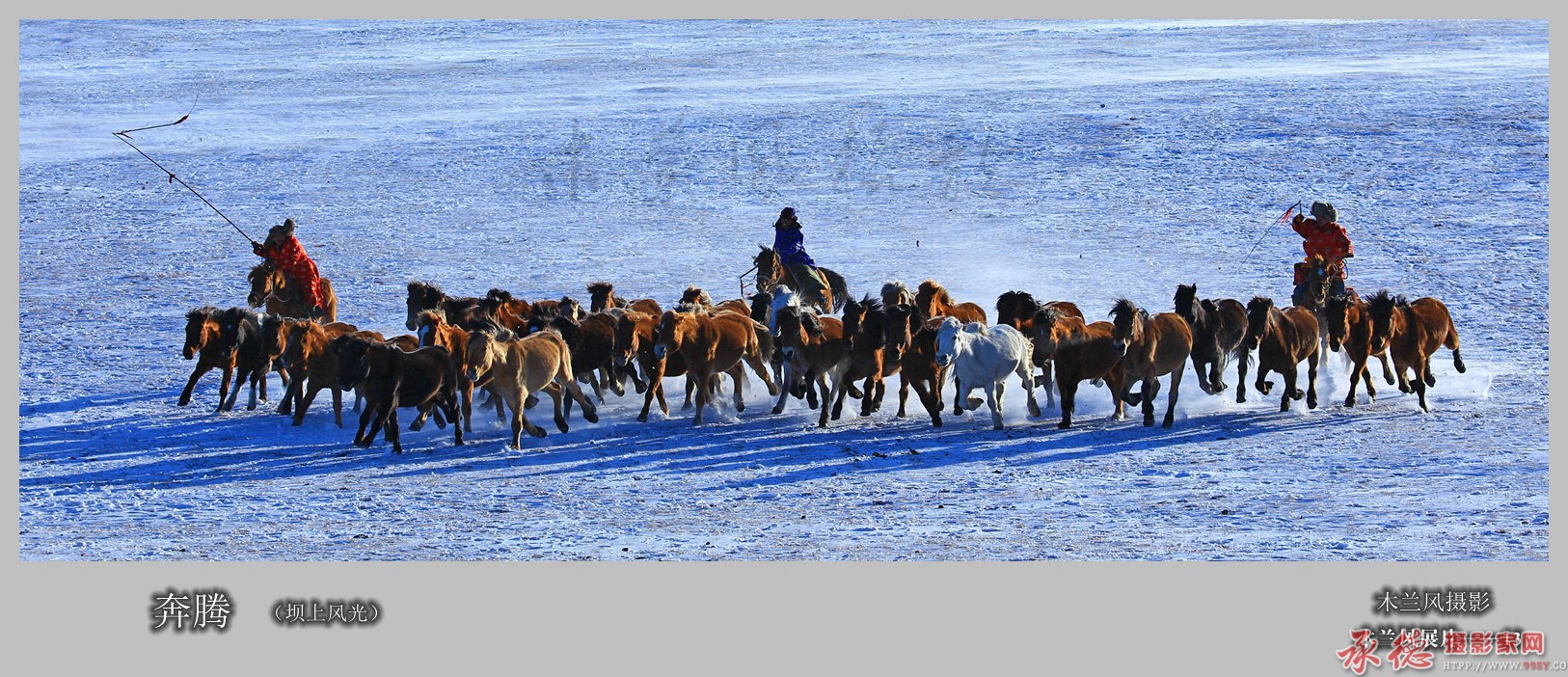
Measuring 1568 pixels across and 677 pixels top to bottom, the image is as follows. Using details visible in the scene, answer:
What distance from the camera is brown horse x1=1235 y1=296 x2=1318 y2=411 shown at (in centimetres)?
1401

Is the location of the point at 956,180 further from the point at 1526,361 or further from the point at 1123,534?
the point at 1123,534

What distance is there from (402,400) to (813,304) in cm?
542

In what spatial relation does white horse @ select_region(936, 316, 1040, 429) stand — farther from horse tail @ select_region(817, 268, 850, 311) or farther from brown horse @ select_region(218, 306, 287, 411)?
brown horse @ select_region(218, 306, 287, 411)

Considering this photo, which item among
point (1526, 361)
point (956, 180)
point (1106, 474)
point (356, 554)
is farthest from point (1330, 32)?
point (356, 554)

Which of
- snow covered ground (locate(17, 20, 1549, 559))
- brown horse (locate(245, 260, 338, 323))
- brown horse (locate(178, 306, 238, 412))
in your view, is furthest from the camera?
brown horse (locate(245, 260, 338, 323))

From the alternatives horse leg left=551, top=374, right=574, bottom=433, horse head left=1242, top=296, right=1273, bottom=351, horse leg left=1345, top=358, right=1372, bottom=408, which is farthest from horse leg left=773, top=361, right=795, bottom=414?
horse leg left=1345, top=358, right=1372, bottom=408

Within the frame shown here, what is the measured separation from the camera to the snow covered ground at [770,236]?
36.9ft

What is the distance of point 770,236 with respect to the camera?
22922 millimetres

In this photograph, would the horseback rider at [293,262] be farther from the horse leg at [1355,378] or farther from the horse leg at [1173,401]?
the horse leg at [1355,378]

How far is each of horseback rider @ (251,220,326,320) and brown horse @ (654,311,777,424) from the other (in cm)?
378

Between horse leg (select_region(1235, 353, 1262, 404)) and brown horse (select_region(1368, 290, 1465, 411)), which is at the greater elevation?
brown horse (select_region(1368, 290, 1465, 411))

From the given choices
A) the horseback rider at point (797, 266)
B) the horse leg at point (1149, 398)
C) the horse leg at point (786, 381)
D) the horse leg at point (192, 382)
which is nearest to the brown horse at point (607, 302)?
the horse leg at point (786, 381)

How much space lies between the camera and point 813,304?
1714 centimetres

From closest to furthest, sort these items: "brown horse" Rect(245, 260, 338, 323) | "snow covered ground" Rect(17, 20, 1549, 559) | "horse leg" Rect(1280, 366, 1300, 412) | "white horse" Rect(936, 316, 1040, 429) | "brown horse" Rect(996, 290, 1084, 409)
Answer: "snow covered ground" Rect(17, 20, 1549, 559) → "white horse" Rect(936, 316, 1040, 429) → "horse leg" Rect(1280, 366, 1300, 412) → "brown horse" Rect(996, 290, 1084, 409) → "brown horse" Rect(245, 260, 338, 323)
